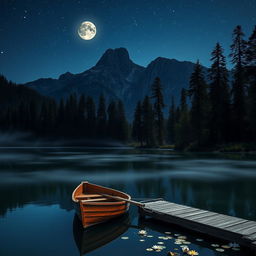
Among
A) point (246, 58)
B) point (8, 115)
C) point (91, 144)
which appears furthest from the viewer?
point (8, 115)

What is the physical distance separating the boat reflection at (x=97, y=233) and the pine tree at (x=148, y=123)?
224 feet

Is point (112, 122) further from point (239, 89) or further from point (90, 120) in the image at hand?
point (239, 89)

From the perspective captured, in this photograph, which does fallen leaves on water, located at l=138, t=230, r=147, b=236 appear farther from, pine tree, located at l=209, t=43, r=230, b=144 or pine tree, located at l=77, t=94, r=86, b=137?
pine tree, located at l=77, t=94, r=86, b=137

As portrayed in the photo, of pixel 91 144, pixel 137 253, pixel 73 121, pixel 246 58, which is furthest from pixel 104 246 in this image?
pixel 73 121

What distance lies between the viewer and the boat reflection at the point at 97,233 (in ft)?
25.7

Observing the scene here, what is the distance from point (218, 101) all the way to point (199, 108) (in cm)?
452

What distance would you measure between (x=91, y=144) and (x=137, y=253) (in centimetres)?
9609

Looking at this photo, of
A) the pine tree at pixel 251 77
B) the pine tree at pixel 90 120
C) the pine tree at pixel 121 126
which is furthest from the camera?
the pine tree at pixel 90 120

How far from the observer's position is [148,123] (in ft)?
259

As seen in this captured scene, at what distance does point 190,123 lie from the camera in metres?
54.6

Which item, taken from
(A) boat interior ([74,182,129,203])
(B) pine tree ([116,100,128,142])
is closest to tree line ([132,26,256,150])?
(A) boat interior ([74,182,129,203])

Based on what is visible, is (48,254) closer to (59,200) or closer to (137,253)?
(137,253)

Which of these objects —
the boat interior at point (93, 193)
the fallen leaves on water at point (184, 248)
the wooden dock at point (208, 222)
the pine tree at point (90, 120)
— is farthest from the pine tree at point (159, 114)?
the fallen leaves on water at point (184, 248)

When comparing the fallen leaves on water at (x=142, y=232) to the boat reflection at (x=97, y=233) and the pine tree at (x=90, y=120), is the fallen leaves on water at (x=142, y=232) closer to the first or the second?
the boat reflection at (x=97, y=233)
